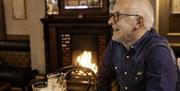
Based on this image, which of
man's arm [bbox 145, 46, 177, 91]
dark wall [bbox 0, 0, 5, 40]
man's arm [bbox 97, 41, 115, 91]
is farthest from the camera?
dark wall [bbox 0, 0, 5, 40]

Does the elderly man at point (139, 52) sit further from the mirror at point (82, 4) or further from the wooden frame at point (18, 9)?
the wooden frame at point (18, 9)

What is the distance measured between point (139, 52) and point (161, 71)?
0.20m

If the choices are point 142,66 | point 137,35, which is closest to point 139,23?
point 137,35

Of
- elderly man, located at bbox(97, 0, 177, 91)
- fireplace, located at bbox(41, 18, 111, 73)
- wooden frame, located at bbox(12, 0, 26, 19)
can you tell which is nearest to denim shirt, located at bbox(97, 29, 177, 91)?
elderly man, located at bbox(97, 0, 177, 91)

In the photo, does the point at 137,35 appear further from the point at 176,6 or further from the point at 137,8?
the point at 176,6

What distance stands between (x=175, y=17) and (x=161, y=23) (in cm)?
21

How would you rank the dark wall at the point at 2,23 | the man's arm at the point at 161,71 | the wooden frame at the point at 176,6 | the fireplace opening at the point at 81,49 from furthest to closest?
the dark wall at the point at 2,23 → the fireplace opening at the point at 81,49 → the wooden frame at the point at 176,6 → the man's arm at the point at 161,71

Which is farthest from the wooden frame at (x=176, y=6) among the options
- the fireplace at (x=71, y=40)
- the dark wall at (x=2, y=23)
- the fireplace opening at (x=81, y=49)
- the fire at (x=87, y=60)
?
the dark wall at (x=2, y=23)

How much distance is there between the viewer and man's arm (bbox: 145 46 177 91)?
1.27 m

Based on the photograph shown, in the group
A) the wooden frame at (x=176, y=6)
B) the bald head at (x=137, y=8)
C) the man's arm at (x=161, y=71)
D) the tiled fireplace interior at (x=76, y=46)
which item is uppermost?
the wooden frame at (x=176, y=6)

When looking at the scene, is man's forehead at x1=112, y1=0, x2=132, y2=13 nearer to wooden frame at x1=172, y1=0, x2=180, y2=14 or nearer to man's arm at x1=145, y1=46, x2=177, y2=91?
man's arm at x1=145, y1=46, x2=177, y2=91

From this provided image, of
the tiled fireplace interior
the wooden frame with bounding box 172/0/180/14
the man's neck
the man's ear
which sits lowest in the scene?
the tiled fireplace interior

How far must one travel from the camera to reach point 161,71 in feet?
4.19

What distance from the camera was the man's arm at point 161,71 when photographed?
1.27m
